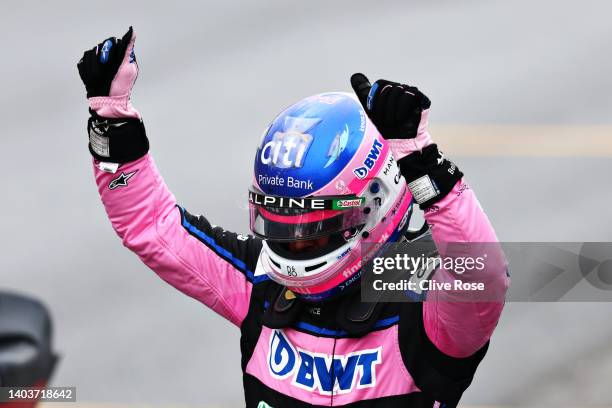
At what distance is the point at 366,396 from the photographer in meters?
2.46

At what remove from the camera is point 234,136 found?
548 centimetres

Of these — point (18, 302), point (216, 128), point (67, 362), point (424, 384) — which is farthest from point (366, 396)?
point (216, 128)

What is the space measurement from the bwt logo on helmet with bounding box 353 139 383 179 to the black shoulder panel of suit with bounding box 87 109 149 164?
566 millimetres

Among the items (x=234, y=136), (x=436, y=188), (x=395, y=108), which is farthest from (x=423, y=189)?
(x=234, y=136)

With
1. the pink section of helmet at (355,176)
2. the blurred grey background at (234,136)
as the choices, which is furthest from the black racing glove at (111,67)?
the blurred grey background at (234,136)

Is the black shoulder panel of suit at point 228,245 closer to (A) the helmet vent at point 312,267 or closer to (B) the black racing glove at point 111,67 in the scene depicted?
(A) the helmet vent at point 312,267

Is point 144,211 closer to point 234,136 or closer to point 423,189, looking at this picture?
point 423,189

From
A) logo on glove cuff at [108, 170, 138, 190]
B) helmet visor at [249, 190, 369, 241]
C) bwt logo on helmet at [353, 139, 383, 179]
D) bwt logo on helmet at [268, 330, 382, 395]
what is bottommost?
bwt logo on helmet at [268, 330, 382, 395]

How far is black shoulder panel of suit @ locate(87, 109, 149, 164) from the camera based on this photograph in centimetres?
271

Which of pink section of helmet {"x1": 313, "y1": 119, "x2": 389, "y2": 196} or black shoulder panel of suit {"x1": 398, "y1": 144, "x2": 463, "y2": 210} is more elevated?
black shoulder panel of suit {"x1": 398, "y1": 144, "x2": 463, "y2": 210}

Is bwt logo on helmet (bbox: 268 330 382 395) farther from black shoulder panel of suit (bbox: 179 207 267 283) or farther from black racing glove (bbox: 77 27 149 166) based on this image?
black racing glove (bbox: 77 27 149 166)

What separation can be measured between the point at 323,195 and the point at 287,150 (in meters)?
0.13

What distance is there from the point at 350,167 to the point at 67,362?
2.57 meters

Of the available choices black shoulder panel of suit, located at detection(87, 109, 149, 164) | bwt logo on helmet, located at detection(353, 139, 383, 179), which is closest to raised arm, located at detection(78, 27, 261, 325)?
black shoulder panel of suit, located at detection(87, 109, 149, 164)
